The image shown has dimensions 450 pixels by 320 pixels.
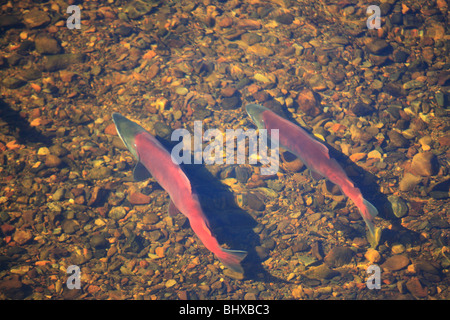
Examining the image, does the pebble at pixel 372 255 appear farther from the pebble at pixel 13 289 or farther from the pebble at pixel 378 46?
the pebble at pixel 13 289

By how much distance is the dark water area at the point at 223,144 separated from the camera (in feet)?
19.5

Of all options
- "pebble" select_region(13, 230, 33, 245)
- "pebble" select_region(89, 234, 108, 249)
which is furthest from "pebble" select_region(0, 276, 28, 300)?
"pebble" select_region(89, 234, 108, 249)

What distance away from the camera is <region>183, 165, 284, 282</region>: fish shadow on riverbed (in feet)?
19.8

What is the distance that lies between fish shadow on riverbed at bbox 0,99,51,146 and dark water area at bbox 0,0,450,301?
0.04 m

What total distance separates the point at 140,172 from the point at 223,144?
2.18m

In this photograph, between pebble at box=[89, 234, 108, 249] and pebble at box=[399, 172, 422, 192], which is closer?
pebble at box=[89, 234, 108, 249]

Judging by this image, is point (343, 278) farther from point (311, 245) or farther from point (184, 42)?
point (184, 42)

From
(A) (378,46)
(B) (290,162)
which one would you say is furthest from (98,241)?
(A) (378,46)

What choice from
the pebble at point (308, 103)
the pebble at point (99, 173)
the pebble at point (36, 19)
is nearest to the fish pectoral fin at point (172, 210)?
the pebble at point (99, 173)

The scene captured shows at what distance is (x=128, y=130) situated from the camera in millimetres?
6559

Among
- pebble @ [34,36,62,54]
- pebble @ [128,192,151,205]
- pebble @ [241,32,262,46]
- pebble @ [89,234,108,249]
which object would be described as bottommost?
pebble @ [89,234,108,249]

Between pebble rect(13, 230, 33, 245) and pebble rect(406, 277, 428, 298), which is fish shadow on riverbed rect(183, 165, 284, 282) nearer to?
pebble rect(406, 277, 428, 298)
